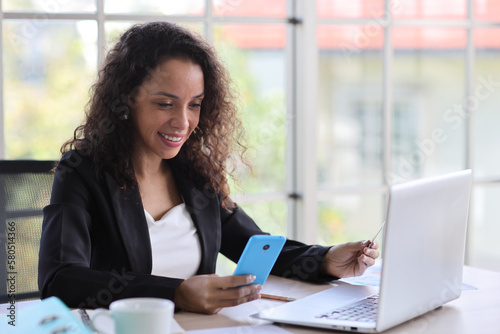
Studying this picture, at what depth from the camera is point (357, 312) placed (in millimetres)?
1254

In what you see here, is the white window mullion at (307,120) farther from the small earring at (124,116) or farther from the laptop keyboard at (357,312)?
the laptop keyboard at (357,312)

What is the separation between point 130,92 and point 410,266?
0.85m

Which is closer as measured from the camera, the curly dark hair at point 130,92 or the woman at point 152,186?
the woman at point 152,186

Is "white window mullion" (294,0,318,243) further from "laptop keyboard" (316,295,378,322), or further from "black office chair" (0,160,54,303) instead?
"laptop keyboard" (316,295,378,322)

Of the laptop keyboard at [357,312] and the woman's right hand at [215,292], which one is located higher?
the woman's right hand at [215,292]

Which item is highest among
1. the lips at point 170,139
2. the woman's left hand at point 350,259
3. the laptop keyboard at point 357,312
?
the lips at point 170,139

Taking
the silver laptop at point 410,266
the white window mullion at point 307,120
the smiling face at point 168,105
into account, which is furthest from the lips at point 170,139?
the white window mullion at point 307,120

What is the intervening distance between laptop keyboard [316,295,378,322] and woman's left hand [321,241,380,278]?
0.20 metres

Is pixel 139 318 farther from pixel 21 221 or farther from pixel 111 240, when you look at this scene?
pixel 21 221

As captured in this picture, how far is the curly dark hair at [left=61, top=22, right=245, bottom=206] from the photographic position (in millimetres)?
1603

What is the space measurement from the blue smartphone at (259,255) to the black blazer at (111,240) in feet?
0.49

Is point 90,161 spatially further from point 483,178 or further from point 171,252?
point 483,178

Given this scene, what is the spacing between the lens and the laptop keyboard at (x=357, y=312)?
3.98 ft

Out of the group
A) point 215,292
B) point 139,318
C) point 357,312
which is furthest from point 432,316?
point 139,318
